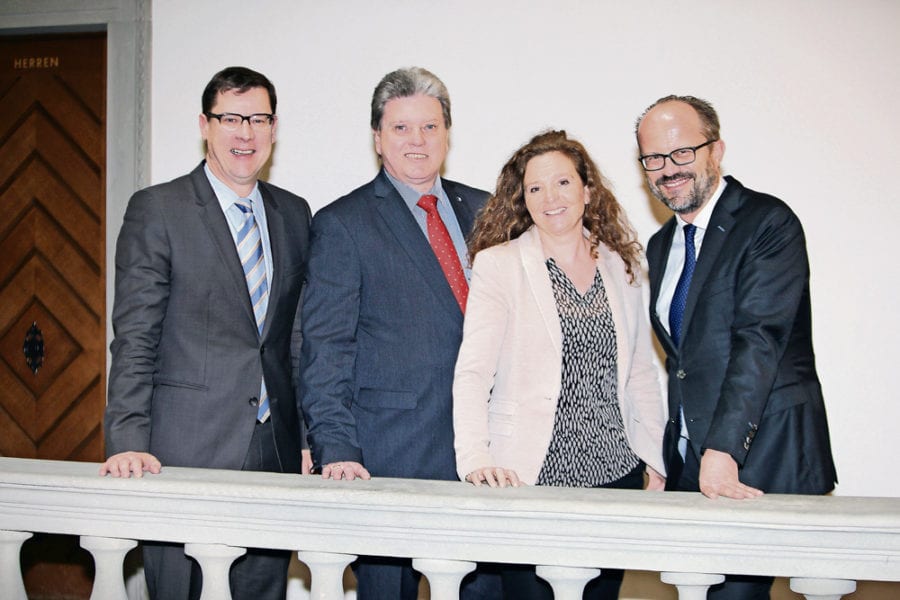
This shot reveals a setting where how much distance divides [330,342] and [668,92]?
2.04 m

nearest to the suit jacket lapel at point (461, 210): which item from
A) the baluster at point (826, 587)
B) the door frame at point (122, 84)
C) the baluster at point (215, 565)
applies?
the baluster at point (215, 565)

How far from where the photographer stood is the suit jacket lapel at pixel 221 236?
7.75 feet

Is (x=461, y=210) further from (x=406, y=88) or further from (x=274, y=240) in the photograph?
(x=274, y=240)

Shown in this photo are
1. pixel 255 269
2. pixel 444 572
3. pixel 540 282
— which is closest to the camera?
pixel 444 572

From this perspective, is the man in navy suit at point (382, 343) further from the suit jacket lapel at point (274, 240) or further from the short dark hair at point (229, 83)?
the short dark hair at point (229, 83)

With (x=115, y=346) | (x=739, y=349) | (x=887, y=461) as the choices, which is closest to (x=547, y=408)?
(x=739, y=349)

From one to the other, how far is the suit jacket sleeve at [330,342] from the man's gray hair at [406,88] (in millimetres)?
402

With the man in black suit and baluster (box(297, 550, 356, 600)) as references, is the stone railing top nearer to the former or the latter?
baluster (box(297, 550, 356, 600))

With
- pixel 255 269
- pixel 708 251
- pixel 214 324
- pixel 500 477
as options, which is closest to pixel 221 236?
pixel 255 269

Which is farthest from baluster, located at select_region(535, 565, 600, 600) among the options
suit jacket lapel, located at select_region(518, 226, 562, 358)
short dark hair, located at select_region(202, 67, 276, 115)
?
short dark hair, located at select_region(202, 67, 276, 115)

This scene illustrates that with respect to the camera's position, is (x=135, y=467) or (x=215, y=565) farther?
(x=135, y=467)

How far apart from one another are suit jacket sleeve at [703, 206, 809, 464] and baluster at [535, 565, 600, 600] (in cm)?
55

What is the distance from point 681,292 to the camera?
2.27 meters

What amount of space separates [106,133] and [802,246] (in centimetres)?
314
